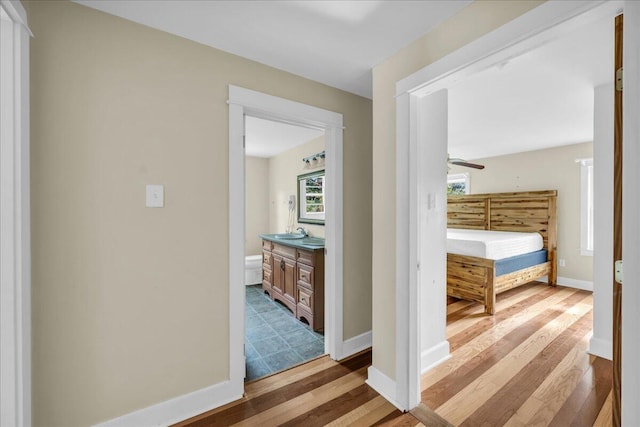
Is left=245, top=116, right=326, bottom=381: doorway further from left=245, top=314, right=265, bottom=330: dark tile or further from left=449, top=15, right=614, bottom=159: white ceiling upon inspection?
left=449, top=15, right=614, bottom=159: white ceiling

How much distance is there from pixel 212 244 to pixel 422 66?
166 centimetres

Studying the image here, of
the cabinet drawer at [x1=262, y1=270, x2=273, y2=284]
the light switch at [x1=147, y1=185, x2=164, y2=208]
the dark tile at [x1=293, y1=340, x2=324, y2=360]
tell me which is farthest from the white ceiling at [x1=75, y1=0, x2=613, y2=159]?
the cabinet drawer at [x1=262, y1=270, x2=273, y2=284]

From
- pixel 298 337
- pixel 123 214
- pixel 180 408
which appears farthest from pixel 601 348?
pixel 123 214

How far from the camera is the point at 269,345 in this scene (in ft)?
8.52

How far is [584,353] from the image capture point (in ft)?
8.02

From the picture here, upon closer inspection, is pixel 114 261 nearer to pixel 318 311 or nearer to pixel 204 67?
pixel 204 67

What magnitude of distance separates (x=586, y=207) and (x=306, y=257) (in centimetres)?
452

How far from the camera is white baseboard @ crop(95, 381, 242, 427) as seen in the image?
1.54 m

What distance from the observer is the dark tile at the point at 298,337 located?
2.65 m

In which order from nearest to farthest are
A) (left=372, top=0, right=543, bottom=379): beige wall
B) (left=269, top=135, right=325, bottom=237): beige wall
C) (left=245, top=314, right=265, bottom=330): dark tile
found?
(left=372, top=0, right=543, bottom=379): beige wall → (left=245, top=314, right=265, bottom=330): dark tile → (left=269, top=135, right=325, bottom=237): beige wall

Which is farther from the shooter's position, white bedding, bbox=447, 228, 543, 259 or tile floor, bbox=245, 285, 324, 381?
white bedding, bbox=447, 228, 543, 259

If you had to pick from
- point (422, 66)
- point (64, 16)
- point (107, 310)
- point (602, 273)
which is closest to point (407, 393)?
point (107, 310)
